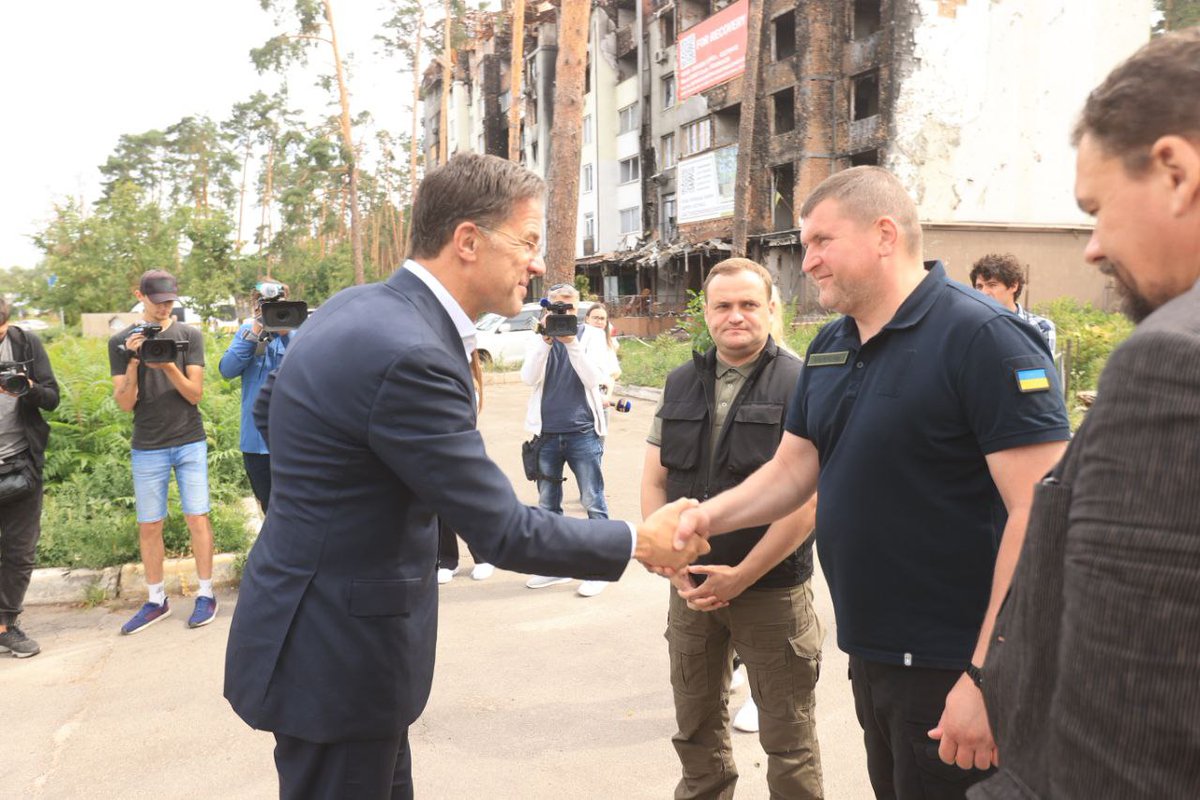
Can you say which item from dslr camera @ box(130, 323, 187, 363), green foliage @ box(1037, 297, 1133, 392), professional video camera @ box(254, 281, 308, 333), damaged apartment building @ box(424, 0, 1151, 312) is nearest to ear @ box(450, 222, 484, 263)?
professional video camera @ box(254, 281, 308, 333)

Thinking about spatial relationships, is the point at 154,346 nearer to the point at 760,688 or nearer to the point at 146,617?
the point at 146,617

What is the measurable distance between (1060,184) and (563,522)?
30.3 metres

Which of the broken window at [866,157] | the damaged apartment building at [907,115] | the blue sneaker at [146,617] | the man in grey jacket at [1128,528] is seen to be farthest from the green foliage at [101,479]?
the broken window at [866,157]

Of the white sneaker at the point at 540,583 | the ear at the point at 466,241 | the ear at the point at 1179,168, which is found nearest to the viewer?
the ear at the point at 1179,168

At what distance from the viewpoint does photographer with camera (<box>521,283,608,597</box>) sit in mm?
7105

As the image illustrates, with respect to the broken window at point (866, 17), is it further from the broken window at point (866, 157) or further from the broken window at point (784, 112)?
the broken window at point (866, 157)

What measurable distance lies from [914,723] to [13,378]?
5.33 meters

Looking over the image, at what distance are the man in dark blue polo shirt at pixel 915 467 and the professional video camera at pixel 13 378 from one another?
193 inches

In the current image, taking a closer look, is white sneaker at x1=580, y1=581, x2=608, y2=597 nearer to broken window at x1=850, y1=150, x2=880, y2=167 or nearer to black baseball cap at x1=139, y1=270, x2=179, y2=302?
black baseball cap at x1=139, y1=270, x2=179, y2=302

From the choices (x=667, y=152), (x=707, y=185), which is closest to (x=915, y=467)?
(x=707, y=185)

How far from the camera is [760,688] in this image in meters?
3.23

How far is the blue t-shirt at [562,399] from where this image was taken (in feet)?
23.4

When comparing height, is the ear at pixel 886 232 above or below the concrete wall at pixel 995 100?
below

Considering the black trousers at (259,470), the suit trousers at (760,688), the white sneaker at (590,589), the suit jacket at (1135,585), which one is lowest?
the white sneaker at (590,589)
